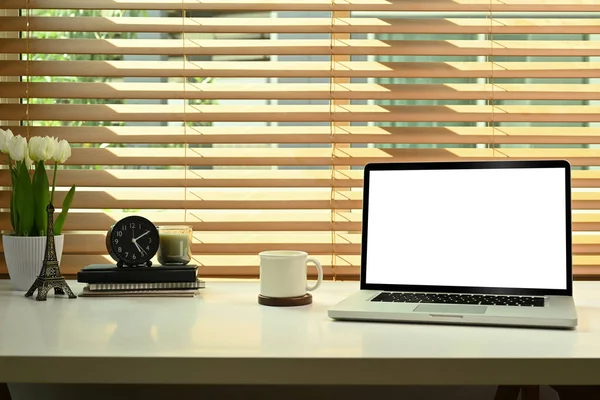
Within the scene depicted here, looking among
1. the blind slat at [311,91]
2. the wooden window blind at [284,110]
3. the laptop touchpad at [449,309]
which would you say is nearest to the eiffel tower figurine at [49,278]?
the wooden window blind at [284,110]

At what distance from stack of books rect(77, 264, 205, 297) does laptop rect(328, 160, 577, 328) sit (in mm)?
369

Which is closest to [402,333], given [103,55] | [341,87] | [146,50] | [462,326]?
[462,326]

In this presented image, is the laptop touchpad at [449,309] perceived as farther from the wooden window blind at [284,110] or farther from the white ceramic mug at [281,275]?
the wooden window blind at [284,110]

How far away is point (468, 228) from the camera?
1.45m

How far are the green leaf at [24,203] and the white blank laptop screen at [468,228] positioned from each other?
763 mm

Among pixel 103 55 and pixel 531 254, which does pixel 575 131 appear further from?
pixel 103 55

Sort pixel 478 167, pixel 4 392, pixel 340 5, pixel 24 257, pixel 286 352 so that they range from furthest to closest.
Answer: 1. pixel 340 5
2. pixel 24 257
3. pixel 478 167
4. pixel 4 392
5. pixel 286 352

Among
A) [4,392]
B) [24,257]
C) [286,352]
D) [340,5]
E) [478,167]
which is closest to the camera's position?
[286,352]

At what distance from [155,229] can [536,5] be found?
111 centimetres

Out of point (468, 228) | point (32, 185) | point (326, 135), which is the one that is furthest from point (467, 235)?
point (32, 185)

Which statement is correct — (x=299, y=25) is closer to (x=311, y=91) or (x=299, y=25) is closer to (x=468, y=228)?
(x=311, y=91)

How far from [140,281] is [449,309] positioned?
2.13 ft

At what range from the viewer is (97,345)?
1079 mm

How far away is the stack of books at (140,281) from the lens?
4.88ft
